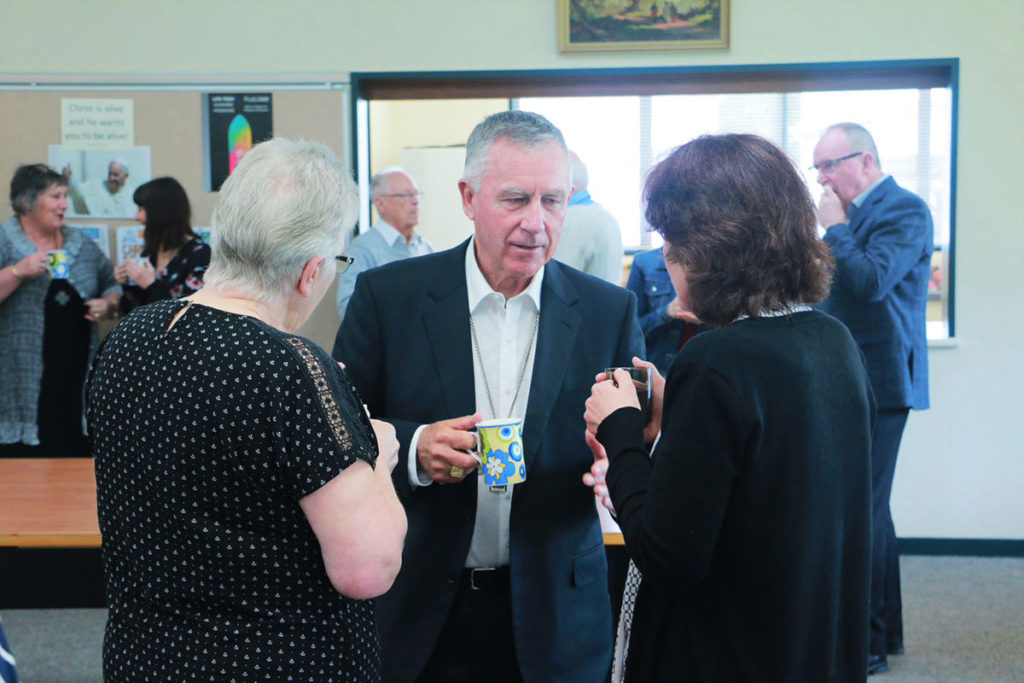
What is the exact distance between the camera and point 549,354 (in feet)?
5.53

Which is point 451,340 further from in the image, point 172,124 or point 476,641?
point 172,124

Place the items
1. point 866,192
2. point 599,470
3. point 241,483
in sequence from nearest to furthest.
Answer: point 241,483 < point 599,470 < point 866,192

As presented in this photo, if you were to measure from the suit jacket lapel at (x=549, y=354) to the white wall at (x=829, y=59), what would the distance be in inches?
122

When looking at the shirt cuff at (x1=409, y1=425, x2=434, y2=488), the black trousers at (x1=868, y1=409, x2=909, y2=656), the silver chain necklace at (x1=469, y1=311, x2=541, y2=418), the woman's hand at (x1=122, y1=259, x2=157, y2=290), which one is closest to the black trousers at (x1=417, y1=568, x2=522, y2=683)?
the shirt cuff at (x1=409, y1=425, x2=434, y2=488)

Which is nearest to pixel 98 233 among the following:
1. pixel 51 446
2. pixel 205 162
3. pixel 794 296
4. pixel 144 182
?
pixel 144 182

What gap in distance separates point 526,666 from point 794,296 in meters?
0.74

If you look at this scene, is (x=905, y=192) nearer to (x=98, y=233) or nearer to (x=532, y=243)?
(x=532, y=243)

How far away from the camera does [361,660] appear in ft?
4.13

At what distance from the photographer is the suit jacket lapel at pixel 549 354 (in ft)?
5.42

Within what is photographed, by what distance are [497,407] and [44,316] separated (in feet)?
11.1

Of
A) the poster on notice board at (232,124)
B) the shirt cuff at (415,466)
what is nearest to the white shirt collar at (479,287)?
the shirt cuff at (415,466)

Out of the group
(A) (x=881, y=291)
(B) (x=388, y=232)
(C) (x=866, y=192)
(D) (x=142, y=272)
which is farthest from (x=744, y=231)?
(D) (x=142, y=272)

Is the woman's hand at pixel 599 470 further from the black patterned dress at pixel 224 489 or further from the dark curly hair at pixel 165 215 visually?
the dark curly hair at pixel 165 215

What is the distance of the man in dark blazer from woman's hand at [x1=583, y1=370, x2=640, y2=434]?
0.22 meters
